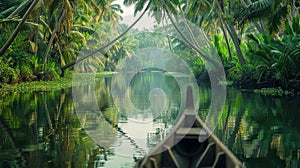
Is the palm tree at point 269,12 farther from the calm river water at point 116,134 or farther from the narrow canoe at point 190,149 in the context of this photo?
the narrow canoe at point 190,149

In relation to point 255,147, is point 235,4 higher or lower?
higher

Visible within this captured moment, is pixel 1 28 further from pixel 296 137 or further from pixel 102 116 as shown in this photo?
pixel 296 137

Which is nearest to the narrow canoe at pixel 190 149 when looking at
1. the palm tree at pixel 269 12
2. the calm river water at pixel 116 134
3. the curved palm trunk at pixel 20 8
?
the calm river water at pixel 116 134

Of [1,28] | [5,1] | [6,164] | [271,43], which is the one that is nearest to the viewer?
[6,164]

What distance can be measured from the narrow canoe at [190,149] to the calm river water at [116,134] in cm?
82

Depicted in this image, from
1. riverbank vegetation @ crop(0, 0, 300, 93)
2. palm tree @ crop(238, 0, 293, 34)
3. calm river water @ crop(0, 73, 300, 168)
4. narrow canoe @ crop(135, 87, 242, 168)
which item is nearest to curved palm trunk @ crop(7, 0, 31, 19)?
riverbank vegetation @ crop(0, 0, 300, 93)

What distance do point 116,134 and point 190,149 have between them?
306cm

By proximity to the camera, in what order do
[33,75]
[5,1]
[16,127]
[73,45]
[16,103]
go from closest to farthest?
[16,127]
[16,103]
[5,1]
[33,75]
[73,45]

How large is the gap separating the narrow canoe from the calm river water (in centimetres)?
82

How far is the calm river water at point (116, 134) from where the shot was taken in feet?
18.6

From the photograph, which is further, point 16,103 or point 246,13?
point 246,13

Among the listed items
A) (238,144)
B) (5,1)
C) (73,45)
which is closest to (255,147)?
(238,144)

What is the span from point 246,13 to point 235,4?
649cm

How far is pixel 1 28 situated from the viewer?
14.5 metres
